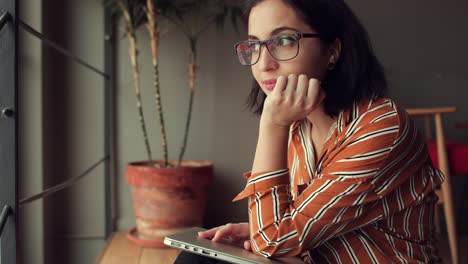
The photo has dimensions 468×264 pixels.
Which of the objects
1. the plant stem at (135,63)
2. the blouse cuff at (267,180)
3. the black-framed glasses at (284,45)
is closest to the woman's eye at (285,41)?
the black-framed glasses at (284,45)

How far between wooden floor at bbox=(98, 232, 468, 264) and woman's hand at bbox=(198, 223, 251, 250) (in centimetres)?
100

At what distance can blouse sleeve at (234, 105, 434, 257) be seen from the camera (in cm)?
81

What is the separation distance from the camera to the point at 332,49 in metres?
0.96

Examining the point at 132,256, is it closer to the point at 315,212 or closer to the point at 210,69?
the point at 210,69

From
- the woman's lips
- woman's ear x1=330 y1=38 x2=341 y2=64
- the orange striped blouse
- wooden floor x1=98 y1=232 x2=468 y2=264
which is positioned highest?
woman's ear x1=330 y1=38 x2=341 y2=64

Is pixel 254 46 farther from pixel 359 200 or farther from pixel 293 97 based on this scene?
pixel 359 200

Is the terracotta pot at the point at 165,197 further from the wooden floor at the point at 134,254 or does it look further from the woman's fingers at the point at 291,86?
the woman's fingers at the point at 291,86

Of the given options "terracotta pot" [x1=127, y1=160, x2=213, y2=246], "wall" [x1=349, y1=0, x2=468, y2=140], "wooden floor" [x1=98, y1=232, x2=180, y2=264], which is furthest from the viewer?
"wall" [x1=349, y1=0, x2=468, y2=140]

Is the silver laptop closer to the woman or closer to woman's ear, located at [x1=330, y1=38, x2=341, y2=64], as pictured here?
the woman

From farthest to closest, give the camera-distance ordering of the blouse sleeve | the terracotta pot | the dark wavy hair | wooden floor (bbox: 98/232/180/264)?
the terracotta pot → wooden floor (bbox: 98/232/180/264) → the dark wavy hair → the blouse sleeve

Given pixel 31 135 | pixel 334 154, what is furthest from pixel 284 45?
pixel 31 135

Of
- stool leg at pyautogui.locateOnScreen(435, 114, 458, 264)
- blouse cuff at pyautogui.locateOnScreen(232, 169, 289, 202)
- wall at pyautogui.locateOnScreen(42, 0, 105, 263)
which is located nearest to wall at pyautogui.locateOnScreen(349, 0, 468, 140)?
stool leg at pyautogui.locateOnScreen(435, 114, 458, 264)

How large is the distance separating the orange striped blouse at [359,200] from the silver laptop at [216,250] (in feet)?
0.07

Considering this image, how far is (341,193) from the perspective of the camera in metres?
0.81
